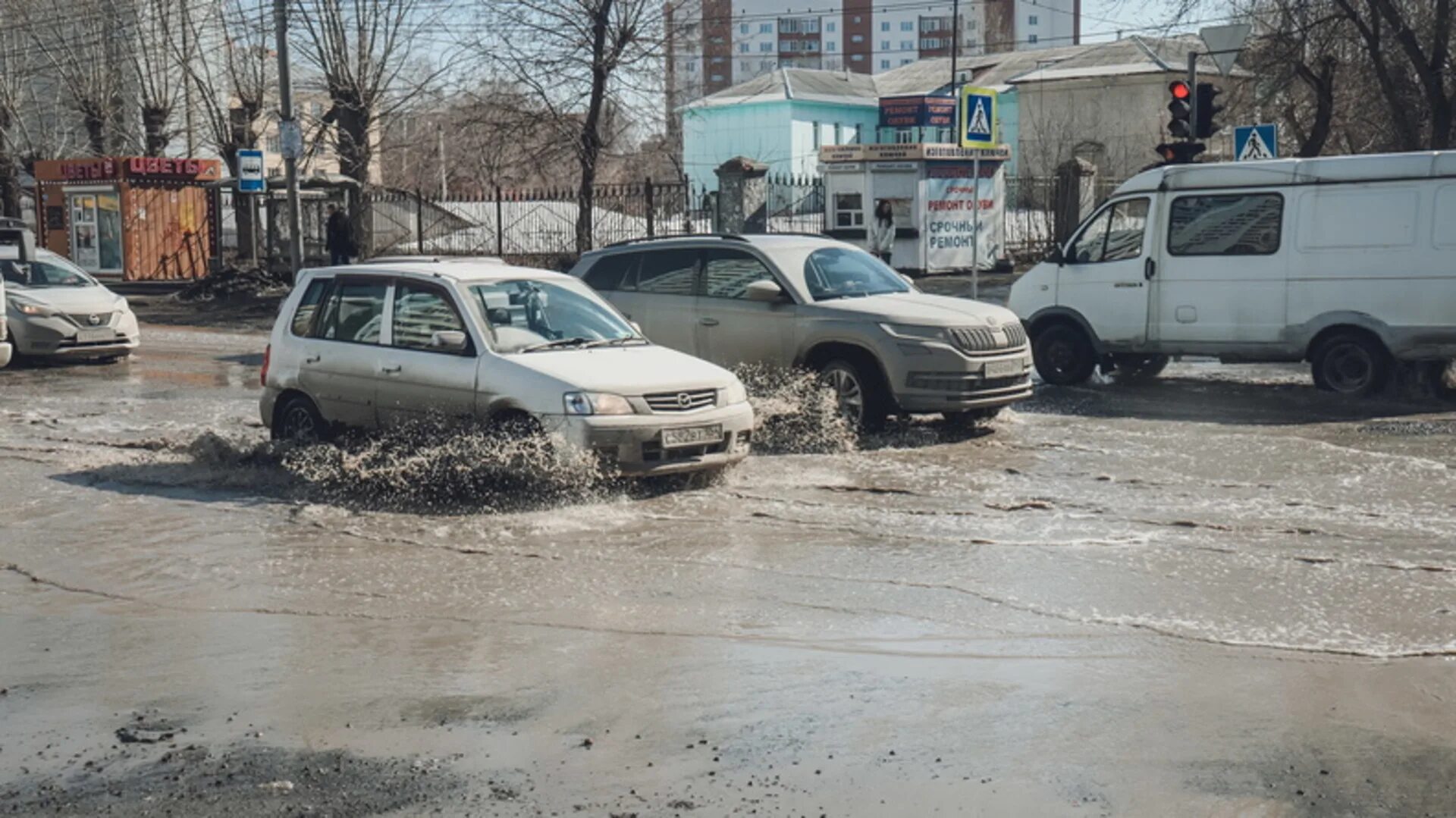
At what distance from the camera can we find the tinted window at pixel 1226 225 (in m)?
14.4

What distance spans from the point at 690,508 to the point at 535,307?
1.95 meters

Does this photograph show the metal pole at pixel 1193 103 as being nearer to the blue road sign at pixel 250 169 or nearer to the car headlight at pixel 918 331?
the car headlight at pixel 918 331

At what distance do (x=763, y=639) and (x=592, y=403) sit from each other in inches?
121

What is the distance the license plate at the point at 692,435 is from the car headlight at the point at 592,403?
0.34m

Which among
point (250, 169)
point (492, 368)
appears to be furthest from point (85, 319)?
point (492, 368)

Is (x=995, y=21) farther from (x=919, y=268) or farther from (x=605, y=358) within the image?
(x=605, y=358)

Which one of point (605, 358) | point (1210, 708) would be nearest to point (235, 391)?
point (605, 358)

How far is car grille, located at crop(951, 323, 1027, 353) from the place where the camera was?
39.3 ft

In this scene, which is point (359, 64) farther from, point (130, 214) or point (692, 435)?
point (692, 435)

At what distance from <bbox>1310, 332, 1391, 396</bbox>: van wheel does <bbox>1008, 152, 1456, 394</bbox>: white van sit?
11mm

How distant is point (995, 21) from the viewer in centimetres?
11375

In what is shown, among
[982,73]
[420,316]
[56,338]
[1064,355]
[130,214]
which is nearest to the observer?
[420,316]

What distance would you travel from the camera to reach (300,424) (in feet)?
36.5

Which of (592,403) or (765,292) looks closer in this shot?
(592,403)
